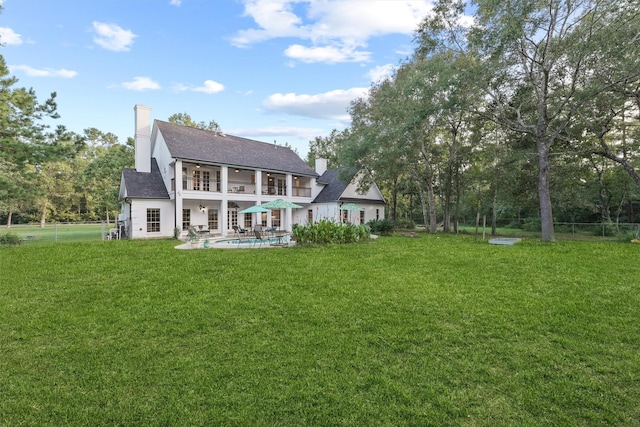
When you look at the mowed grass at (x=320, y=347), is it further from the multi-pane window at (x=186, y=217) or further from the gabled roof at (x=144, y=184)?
the multi-pane window at (x=186, y=217)

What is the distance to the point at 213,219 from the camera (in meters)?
21.1

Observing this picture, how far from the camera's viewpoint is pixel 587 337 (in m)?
3.95

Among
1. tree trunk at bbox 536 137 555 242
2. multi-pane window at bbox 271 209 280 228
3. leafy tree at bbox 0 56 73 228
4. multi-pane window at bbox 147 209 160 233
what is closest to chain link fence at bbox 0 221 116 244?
multi-pane window at bbox 147 209 160 233

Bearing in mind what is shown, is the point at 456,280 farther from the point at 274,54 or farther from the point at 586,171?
the point at 586,171

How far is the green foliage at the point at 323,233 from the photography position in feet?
39.6

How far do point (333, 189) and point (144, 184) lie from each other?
13669 mm

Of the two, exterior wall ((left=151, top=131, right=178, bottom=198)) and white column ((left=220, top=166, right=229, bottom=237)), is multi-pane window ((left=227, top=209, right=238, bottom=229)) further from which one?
exterior wall ((left=151, top=131, right=178, bottom=198))

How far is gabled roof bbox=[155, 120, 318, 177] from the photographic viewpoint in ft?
61.3

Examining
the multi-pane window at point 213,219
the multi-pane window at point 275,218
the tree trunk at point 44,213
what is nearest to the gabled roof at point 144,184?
the multi-pane window at point 213,219

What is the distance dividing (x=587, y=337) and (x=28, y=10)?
1906 centimetres

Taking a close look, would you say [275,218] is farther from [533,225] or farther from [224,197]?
[533,225]

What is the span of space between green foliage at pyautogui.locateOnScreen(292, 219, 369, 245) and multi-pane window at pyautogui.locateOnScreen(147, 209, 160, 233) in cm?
1021

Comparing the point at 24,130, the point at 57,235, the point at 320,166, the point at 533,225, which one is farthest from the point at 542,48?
the point at 57,235

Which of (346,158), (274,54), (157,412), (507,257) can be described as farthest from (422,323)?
(274,54)
